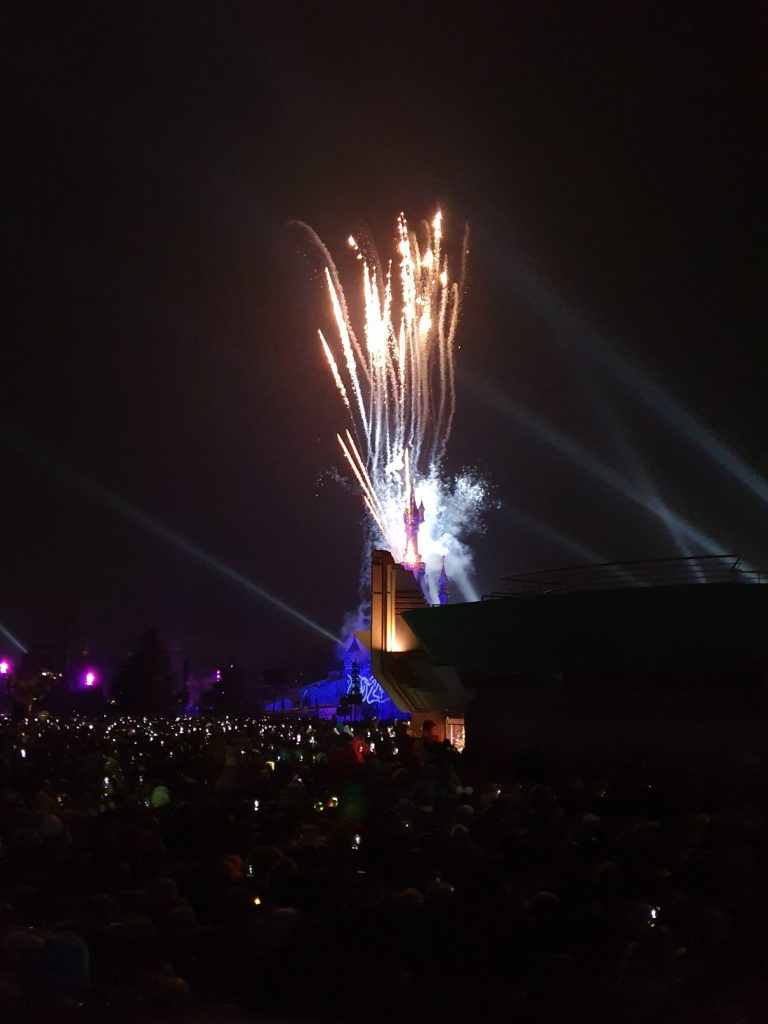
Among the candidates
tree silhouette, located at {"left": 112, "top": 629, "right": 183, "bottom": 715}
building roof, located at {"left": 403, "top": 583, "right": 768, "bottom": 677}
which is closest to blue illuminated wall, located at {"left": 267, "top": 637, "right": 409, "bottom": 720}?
tree silhouette, located at {"left": 112, "top": 629, "right": 183, "bottom": 715}

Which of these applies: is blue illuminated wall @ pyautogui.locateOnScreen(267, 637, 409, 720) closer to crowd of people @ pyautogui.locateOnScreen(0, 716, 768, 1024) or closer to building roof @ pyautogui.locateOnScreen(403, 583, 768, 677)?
building roof @ pyautogui.locateOnScreen(403, 583, 768, 677)

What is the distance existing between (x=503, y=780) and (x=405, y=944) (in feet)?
33.3

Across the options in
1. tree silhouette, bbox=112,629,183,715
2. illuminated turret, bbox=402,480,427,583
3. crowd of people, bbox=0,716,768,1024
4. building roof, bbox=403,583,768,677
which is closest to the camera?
crowd of people, bbox=0,716,768,1024

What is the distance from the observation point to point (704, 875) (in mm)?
9289

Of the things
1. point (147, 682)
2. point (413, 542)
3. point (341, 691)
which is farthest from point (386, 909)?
point (341, 691)

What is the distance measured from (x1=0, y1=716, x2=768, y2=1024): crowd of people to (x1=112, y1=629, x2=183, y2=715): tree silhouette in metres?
49.0

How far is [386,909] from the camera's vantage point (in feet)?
25.9

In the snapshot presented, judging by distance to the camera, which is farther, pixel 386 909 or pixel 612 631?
pixel 612 631

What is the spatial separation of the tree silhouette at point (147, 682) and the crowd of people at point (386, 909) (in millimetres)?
48974

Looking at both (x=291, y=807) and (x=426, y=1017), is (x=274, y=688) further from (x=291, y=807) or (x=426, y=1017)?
(x=426, y=1017)

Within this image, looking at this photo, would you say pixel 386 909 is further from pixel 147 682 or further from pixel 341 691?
pixel 341 691

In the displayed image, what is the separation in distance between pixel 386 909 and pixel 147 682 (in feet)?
180

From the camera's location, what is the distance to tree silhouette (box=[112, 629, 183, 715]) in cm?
5959

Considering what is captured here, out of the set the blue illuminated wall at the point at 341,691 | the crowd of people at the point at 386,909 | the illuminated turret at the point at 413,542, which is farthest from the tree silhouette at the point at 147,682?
the crowd of people at the point at 386,909
